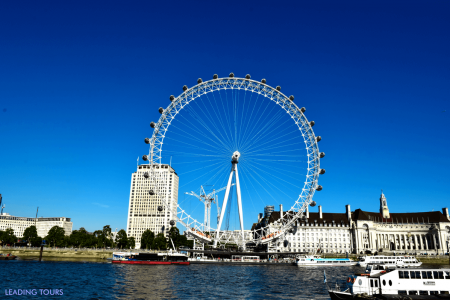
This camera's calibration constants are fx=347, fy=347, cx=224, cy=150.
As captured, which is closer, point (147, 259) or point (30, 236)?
point (147, 259)

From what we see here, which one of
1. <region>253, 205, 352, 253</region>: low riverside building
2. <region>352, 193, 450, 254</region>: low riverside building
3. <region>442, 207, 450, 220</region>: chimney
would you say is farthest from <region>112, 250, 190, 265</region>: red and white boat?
<region>442, 207, 450, 220</region>: chimney

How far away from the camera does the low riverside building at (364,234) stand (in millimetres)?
166125

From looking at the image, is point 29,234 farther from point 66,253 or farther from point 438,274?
point 438,274

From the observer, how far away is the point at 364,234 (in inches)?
6634

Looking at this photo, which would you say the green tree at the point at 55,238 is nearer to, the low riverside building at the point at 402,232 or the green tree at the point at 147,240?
the green tree at the point at 147,240

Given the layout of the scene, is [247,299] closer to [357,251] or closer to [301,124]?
[301,124]

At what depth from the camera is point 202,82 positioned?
76938 mm

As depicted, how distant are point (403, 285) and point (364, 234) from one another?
144990 mm

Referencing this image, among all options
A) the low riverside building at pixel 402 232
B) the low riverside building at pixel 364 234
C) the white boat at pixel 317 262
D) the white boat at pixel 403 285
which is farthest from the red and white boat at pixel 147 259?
the low riverside building at pixel 402 232

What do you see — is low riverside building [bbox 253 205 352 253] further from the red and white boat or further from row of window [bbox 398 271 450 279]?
row of window [bbox 398 271 450 279]

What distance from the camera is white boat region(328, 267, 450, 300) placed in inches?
1368

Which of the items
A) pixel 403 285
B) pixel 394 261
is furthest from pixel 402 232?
pixel 403 285

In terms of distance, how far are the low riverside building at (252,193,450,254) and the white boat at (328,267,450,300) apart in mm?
127292

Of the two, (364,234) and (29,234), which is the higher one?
(364,234)
